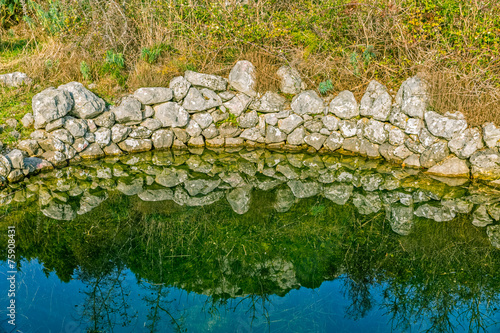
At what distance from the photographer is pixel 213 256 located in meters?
5.00

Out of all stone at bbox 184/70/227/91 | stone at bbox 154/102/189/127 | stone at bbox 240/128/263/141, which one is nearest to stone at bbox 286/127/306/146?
stone at bbox 240/128/263/141

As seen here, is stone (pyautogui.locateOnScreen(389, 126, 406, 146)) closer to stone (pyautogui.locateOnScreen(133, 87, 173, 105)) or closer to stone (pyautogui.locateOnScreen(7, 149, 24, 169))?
stone (pyautogui.locateOnScreen(133, 87, 173, 105))

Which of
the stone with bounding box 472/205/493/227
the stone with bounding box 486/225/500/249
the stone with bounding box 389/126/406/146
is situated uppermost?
the stone with bounding box 389/126/406/146

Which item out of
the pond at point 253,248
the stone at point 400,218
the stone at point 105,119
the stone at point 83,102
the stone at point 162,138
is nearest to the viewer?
the pond at point 253,248

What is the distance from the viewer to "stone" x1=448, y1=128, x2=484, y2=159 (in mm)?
6660

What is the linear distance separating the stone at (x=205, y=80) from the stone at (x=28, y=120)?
267 centimetres

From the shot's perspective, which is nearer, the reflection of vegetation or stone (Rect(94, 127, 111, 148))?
the reflection of vegetation

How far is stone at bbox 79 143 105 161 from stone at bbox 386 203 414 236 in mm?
4774

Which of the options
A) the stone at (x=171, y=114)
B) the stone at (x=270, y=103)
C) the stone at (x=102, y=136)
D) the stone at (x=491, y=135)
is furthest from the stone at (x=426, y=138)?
the stone at (x=102, y=136)

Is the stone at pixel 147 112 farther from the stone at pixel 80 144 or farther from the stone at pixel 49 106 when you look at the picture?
the stone at pixel 49 106

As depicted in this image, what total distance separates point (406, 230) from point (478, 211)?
116 cm

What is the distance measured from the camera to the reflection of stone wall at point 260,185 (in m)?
6.00

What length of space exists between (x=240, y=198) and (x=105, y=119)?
2.88 meters

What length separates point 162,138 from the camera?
7.80m
